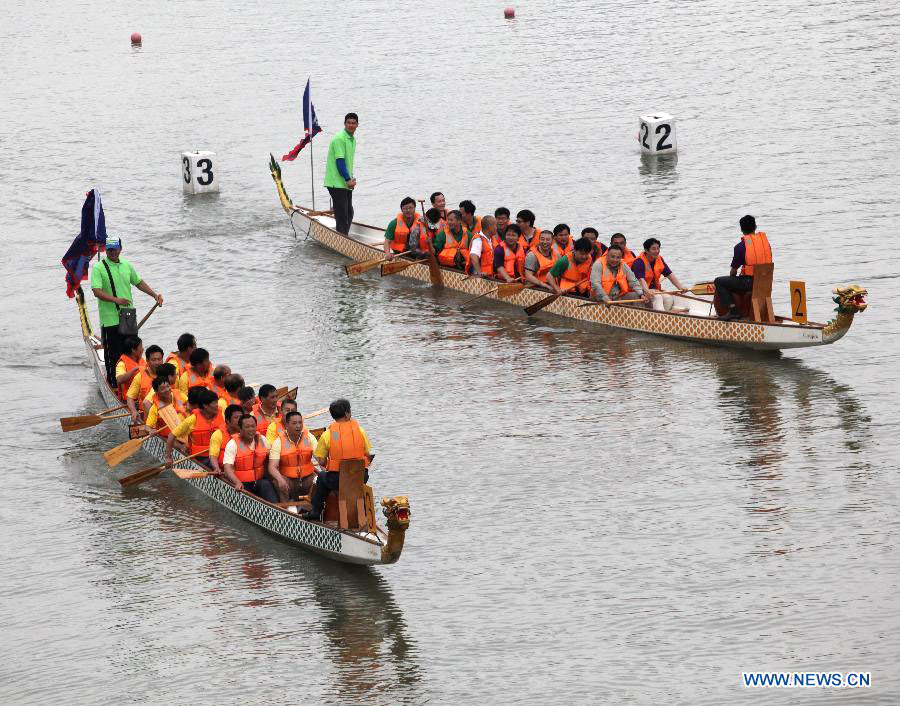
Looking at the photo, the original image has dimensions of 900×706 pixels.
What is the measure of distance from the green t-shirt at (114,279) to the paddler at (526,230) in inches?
270

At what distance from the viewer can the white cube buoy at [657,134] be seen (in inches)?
1315

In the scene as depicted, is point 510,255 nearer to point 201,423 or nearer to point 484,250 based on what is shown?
point 484,250

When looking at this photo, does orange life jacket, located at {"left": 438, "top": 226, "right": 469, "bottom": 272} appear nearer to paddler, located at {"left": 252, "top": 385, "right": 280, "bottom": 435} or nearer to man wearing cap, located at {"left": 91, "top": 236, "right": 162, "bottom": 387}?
man wearing cap, located at {"left": 91, "top": 236, "right": 162, "bottom": 387}

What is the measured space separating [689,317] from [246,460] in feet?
26.0

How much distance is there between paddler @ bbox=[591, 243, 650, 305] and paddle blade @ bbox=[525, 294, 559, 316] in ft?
2.38

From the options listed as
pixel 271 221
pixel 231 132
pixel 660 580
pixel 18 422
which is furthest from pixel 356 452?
pixel 231 132

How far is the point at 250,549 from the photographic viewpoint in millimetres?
15875

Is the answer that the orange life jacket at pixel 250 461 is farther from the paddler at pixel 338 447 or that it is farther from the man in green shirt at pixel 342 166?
the man in green shirt at pixel 342 166

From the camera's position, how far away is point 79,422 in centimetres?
1894

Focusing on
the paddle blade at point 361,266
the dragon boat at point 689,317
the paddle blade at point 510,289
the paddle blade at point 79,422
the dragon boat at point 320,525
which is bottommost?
the dragon boat at point 320,525

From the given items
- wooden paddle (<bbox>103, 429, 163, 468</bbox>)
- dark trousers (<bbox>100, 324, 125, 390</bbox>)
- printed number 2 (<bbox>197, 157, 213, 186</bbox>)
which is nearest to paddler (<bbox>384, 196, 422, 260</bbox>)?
dark trousers (<bbox>100, 324, 125, 390</bbox>)

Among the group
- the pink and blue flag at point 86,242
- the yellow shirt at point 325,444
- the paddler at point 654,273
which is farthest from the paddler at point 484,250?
the yellow shirt at point 325,444

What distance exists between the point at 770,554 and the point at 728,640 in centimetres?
184

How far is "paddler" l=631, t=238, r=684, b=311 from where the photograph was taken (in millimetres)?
22078
